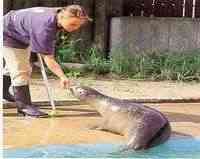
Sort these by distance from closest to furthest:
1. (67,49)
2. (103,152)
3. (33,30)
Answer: (103,152)
(33,30)
(67,49)

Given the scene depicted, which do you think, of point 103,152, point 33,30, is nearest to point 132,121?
point 103,152

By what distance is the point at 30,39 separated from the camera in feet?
22.7

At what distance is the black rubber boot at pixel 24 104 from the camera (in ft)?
24.5

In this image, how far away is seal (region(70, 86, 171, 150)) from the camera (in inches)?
244

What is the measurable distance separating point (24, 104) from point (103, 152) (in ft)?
6.18

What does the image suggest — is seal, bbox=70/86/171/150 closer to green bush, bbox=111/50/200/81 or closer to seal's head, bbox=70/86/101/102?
seal's head, bbox=70/86/101/102

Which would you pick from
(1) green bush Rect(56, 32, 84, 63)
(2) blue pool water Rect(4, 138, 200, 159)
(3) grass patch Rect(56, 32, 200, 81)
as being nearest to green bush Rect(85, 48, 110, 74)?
(3) grass patch Rect(56, 32, 200, 81)

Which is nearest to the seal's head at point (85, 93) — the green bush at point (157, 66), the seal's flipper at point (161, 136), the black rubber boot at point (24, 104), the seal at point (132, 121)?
the seal at point (132, 121)

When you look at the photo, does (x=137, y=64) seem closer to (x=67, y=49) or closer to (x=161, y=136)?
(x=67, y=49)

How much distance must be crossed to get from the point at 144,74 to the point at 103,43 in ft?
6.11

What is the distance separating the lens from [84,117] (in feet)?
25.0

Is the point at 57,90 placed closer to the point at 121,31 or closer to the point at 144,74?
the point at 144,74

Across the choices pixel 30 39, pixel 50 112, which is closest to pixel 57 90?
pixel 50 112

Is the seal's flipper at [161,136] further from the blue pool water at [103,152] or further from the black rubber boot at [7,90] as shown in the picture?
the black rubber boot at [7,90]
